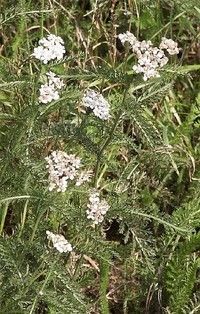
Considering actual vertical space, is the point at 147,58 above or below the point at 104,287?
above

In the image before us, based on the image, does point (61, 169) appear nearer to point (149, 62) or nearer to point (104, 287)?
point (149, 62)

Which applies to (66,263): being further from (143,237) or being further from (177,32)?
(177,32)

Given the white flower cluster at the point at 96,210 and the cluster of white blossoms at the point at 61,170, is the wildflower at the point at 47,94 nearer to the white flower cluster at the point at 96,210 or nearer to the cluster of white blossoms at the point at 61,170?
the cluster of white blossoms at the point at 61,170

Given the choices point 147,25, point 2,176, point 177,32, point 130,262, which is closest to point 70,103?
point 2,176

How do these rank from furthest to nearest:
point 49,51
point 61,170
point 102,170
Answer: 1. point 102,170
2. point 49,51
3. point 61,170

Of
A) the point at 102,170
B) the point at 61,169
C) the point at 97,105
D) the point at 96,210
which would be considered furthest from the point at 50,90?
the point at 102,170

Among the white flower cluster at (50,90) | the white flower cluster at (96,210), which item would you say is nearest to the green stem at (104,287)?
the white flower cluster at (96,210)
